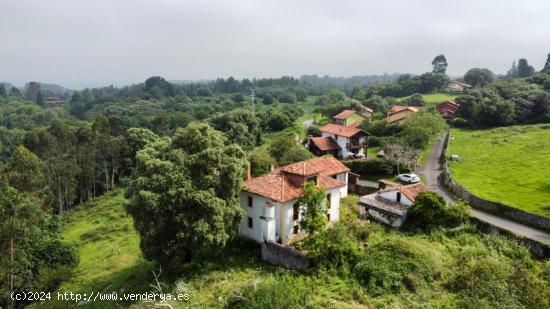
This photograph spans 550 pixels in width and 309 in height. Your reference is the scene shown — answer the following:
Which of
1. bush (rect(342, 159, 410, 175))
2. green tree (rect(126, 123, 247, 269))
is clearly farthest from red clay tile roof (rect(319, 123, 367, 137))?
green tree (rect(126, 123, 247, 269))

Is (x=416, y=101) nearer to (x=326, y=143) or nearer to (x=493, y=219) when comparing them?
(x=326, y=143)

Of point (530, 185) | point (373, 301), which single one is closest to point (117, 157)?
point (373, 301)

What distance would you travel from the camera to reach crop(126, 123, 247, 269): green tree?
85.6ft

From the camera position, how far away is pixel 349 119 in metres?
79.2

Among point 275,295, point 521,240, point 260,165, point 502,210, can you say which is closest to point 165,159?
Result: point 275,295

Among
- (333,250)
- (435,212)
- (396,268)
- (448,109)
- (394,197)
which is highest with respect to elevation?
(448,109)

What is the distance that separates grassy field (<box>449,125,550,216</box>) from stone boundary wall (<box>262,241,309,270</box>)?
70.1 feet

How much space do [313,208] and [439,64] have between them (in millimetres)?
159303

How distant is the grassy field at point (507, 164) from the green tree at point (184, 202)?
85.2 feet

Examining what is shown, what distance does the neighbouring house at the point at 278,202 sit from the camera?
30.1 m

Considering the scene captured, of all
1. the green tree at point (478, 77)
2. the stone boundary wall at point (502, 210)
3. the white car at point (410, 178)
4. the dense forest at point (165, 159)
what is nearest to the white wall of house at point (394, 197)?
the stone boundary wall at point (502, 210)

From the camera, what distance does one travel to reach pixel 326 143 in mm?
63438

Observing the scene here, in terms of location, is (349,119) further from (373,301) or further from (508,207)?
(373,301)

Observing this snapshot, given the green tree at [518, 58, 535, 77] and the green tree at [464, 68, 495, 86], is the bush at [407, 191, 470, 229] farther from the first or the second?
the green tree at [518, 58, 535, 77]
